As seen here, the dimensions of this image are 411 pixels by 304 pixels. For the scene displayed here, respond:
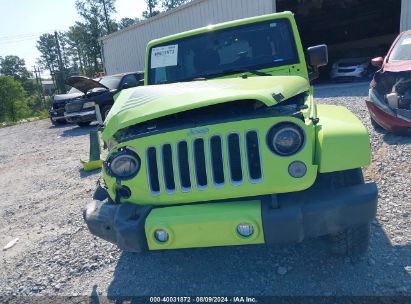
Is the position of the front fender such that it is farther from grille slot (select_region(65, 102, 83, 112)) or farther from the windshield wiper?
grille slot (select_region(65, 102, 83, 112))

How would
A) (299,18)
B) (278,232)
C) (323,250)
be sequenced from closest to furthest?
(278,232) < (323,250) < (299,18)

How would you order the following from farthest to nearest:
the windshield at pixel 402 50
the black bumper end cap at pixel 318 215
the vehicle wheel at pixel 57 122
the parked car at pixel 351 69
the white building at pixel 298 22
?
the vehicle wheel at pixel 57 122, the white building at pixel 298 22, the parked car at pixel 351 69, the windshield at pixel 402 50, the black bumper end cap at pixel 318 215

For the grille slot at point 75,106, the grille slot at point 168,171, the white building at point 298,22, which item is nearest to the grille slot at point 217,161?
the grille slot at point 168,171

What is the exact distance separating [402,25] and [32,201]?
42.9 feet

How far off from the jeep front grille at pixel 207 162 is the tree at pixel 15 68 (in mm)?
80373

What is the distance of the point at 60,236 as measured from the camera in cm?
404

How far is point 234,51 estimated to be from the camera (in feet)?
13.1

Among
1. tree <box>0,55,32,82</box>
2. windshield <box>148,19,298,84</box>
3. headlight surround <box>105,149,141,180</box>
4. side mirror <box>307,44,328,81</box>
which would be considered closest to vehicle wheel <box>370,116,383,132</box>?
side mirror <box>307,44,328,81</box>

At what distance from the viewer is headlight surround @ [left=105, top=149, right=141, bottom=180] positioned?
2480mm

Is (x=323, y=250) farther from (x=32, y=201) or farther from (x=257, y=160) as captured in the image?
(x=32, y=201)

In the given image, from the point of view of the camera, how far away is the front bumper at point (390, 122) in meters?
5.58

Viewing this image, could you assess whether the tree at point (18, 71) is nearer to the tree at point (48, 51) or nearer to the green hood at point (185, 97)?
the tree at point (48, 51)

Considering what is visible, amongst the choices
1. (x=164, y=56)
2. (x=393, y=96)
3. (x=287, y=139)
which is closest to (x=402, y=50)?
(x=393, y=96)

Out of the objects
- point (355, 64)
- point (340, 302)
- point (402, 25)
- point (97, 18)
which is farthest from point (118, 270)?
point (97, 18)
